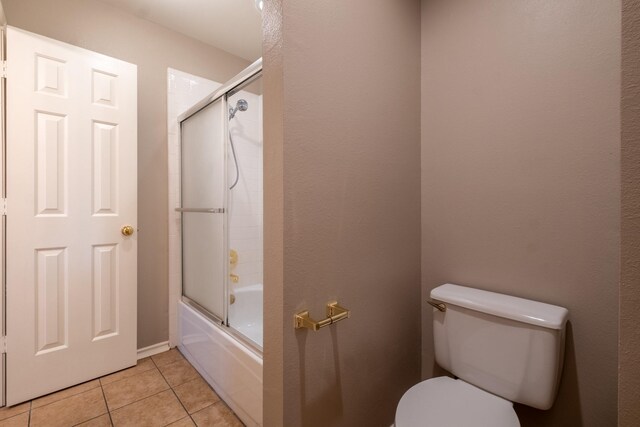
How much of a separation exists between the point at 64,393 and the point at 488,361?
7.56ft

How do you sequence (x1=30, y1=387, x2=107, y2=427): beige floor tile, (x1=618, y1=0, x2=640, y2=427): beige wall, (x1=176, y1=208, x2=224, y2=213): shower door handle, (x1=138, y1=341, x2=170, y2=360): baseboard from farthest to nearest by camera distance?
(x1=138, y1=341, x2=170, y2=360): baseboard < (x1=176, y1=208, x2=224, y2=213): shower door handle < (x1=30, y1=387, x2=107, y2=427): beige floor tile < (x1=618, y1=0, x2=640, y2=427): beige wall

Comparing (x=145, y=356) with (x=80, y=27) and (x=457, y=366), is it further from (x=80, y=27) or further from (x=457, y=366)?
(x=80, y=27)

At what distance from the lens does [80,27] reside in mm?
1785

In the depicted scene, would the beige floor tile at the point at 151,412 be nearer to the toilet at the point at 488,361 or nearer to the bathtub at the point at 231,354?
the bathtub at the point at 231,354

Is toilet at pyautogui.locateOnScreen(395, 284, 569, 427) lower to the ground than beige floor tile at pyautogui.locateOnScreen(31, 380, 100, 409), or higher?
higher

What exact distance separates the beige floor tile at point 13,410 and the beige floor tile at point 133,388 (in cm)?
34

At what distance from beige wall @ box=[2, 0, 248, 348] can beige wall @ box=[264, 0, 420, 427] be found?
157 cm

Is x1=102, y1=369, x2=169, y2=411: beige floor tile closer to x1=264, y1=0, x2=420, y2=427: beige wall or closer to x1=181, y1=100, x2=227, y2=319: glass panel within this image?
x1=181, y1=100, x2=227, y2=319: glass panel

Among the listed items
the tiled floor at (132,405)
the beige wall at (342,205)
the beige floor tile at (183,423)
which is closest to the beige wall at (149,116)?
the tiled floor at (132,405)

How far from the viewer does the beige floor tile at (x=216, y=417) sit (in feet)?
4.61

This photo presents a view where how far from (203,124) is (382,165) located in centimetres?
133

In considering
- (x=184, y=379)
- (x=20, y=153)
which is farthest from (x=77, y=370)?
(x=20, y=153)

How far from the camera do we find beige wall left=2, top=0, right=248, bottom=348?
6.17 feet

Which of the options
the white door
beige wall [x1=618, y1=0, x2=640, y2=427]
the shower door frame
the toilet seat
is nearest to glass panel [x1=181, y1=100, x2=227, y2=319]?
the shower door frame
